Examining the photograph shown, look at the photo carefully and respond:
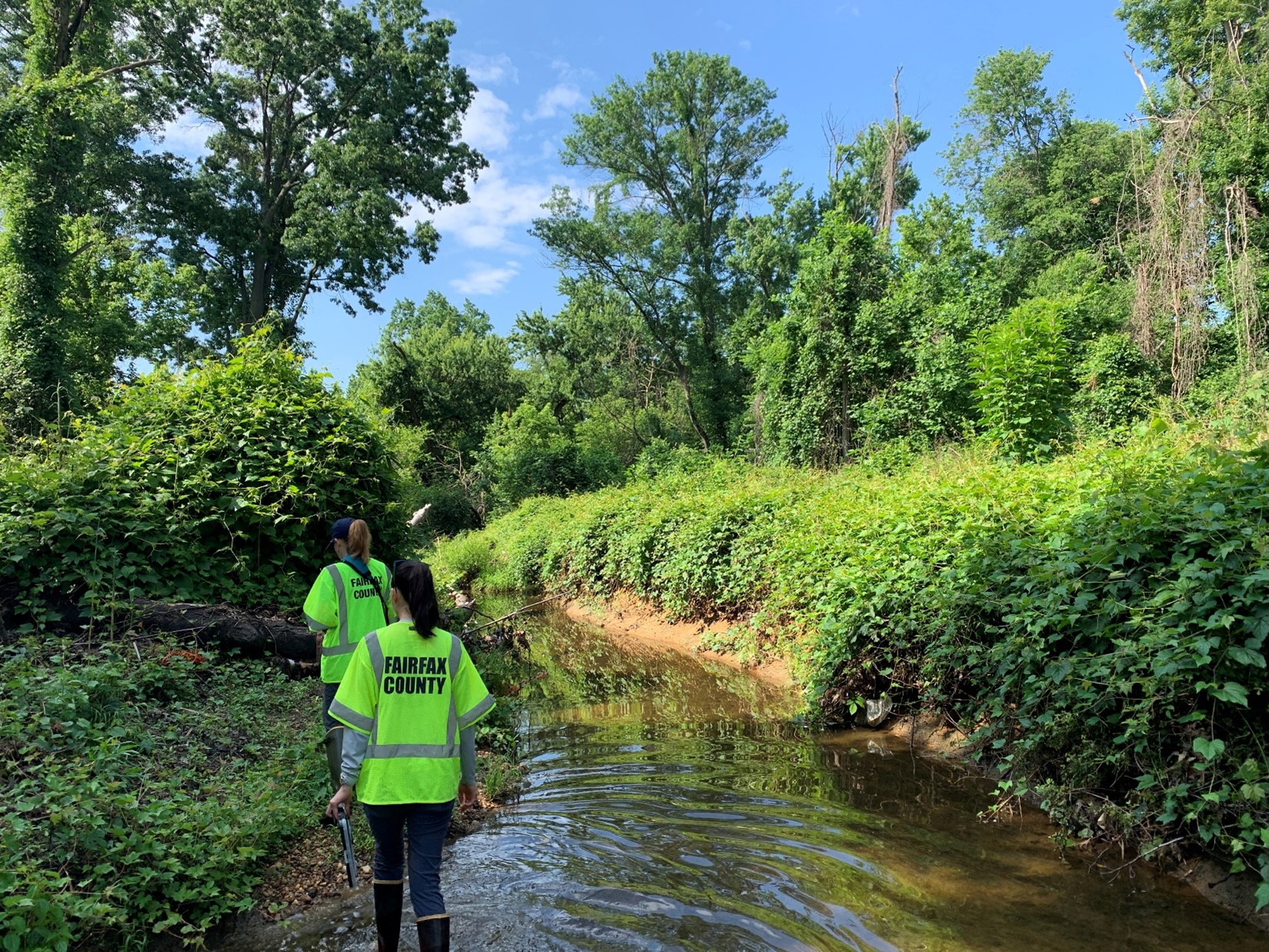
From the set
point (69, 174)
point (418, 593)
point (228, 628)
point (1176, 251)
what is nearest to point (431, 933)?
point (418, 593)

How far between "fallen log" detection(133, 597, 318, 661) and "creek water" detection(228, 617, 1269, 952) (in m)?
2.84

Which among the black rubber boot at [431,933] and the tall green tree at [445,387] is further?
the tall green tree at [445,387]

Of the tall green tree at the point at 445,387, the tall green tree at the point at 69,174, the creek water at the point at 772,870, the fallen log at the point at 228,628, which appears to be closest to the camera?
the creek water at the point at 772,870

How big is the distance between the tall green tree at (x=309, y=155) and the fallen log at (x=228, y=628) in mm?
23616

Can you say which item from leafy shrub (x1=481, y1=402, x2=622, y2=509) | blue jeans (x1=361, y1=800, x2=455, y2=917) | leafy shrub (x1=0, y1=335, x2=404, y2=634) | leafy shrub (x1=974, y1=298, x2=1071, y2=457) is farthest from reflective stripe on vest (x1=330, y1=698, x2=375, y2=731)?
leafy shrub (x1=481, y1=402, x2=622, y2=509)

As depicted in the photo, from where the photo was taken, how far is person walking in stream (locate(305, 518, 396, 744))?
15.4 feet

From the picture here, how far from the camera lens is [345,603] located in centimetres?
476

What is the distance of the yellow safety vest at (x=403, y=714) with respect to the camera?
3.13 m

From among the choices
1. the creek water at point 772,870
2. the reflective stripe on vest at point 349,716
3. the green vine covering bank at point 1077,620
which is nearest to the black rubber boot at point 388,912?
the creek water at point 772,870

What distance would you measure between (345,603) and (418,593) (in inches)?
72.8

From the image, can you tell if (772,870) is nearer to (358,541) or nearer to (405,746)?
(405,746)

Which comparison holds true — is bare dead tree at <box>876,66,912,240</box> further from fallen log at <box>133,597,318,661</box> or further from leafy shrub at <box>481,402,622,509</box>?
fallen log at <box>133,597,318,661</box>

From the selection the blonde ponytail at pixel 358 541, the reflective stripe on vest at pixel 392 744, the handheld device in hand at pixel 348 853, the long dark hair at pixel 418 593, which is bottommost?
the handheld device in hand at pixel 348 853

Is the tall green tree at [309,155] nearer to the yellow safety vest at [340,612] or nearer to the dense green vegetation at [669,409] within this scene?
the dense green vegetation at [669,409]
